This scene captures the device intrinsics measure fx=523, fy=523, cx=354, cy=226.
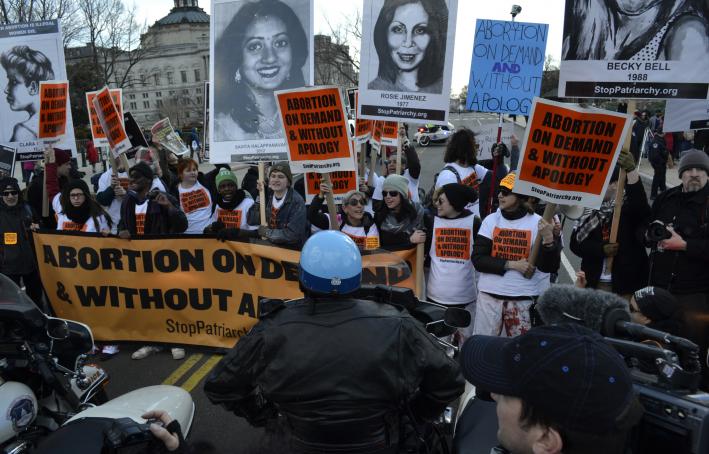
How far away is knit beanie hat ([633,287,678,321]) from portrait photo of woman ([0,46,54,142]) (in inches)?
318

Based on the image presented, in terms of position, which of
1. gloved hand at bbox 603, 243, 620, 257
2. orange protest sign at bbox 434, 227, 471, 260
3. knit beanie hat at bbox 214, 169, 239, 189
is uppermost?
knit beanie hat at bbox 214, 169, 239, 189

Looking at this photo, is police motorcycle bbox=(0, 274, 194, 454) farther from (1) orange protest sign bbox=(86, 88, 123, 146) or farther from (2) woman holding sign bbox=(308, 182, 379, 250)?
(1) orange protest sign bbox=(86, 88, 123, 146)

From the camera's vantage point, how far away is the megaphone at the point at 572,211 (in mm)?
4051

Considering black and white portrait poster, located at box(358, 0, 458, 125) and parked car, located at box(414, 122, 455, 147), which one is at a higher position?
black and white portrait poster, located at box(358, 0, 458, 125)

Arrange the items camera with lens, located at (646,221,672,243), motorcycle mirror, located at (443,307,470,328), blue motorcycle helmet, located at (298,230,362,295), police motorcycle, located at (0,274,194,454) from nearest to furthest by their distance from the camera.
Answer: blue motorcycle helmet, located at (298,230,362,295) < motorcycle mirror, located at (443,307,470,328) < police motorcycle, located at (0,274,194,454) < camera with lens, located at (646,221,672,243)

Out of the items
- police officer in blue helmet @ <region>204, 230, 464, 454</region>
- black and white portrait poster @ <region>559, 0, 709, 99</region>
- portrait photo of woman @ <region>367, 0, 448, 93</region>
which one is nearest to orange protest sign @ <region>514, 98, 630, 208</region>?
black and white portrait poster @ <region>559, 0, 709, 99</region>

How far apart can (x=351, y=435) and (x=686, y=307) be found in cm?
316

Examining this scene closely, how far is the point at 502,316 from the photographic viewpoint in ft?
14.4

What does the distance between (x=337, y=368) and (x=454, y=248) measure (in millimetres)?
2854

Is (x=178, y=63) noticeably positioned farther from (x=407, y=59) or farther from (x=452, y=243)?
(x=452, y=243)

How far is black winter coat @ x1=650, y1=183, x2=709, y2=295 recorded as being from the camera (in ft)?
13.1

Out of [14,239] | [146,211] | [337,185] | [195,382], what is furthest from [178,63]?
[195,382]

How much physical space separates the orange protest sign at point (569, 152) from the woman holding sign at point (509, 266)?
373 mm

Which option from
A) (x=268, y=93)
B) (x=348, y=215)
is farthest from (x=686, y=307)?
(x=268, y=93)
